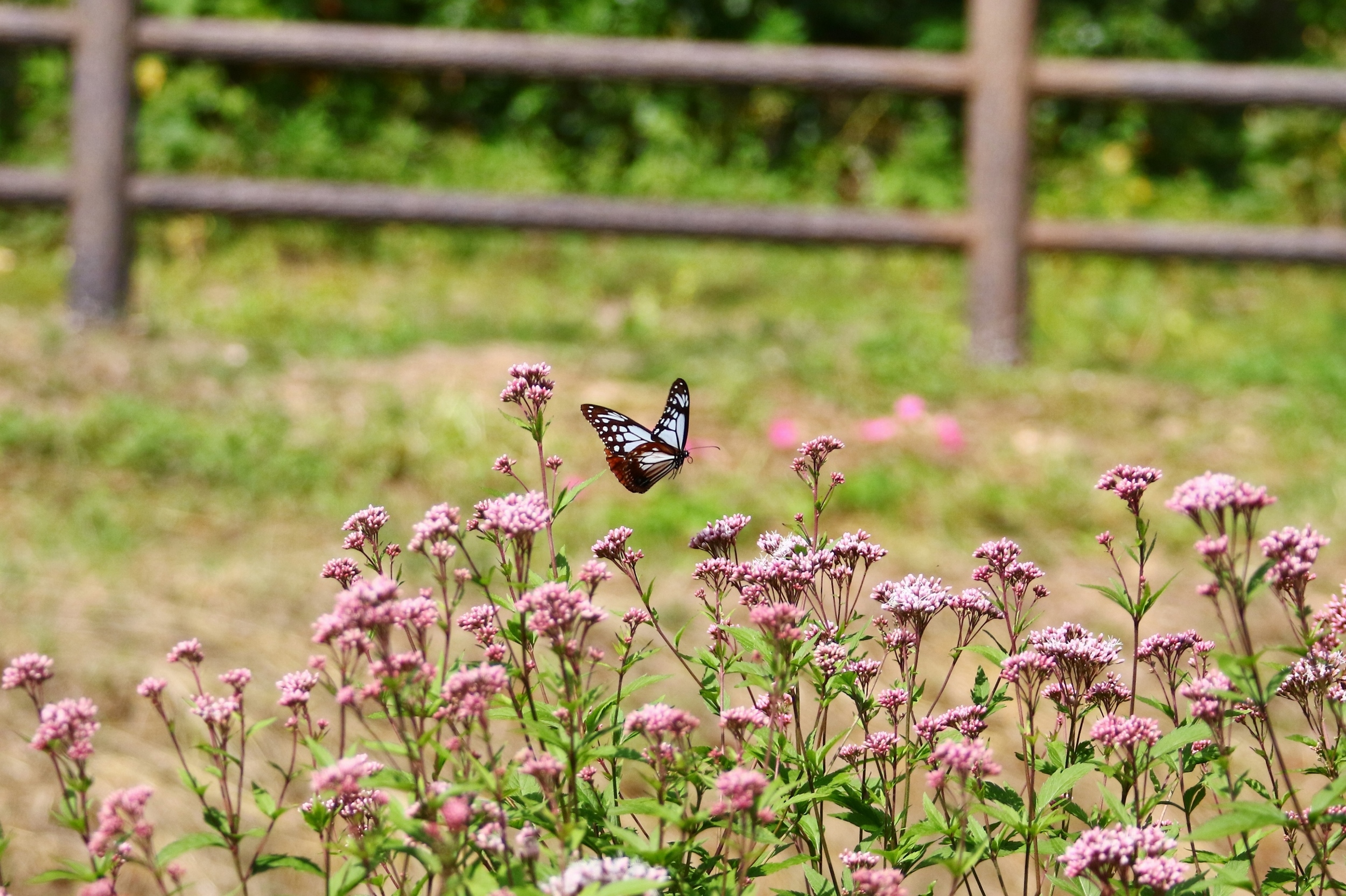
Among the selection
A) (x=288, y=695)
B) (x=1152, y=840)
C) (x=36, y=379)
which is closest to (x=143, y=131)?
(x=36, y=379)

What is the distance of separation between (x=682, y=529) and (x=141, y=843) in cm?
243

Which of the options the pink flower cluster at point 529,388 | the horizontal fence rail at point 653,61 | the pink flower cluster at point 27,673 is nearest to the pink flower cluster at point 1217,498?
the pink flower cluster at point 529,388

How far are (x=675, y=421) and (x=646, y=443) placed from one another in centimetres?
7

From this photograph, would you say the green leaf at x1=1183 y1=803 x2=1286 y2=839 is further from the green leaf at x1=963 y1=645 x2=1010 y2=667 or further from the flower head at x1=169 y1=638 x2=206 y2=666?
the flower head at x1=169 y1=638 x2=206 y2=666

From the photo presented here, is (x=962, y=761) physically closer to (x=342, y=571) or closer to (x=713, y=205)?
(x=342, y=571)

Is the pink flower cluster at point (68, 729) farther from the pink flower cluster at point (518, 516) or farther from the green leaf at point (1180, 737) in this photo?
the green leaf at point (1180, 737)

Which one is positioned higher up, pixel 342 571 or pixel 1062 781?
pixel 342 571

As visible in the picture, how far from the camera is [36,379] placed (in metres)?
4.23

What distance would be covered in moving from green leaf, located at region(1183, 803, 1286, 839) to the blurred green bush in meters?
7.18

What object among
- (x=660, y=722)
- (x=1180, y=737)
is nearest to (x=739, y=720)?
(x=660, y=722)

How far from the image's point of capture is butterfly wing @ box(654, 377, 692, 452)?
1.97 metres

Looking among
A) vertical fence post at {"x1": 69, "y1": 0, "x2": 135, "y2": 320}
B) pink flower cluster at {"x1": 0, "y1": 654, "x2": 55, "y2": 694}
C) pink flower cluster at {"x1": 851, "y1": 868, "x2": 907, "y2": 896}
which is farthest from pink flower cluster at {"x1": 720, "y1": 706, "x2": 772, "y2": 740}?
vertical fence post at {"x1": 69, "y1": 0, "x2": 135, "y2": 320}

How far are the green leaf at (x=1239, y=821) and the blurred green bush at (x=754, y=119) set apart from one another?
718 cm

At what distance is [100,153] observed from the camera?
489 centimetres
